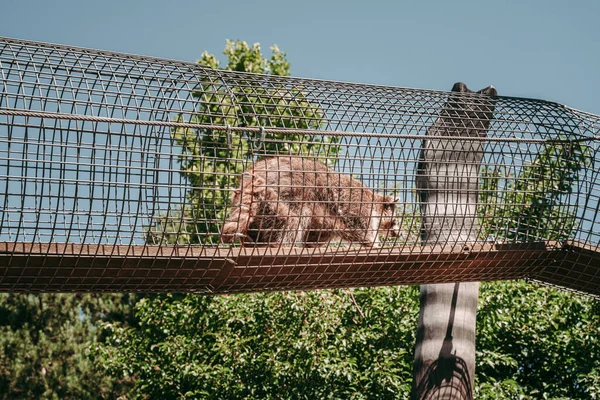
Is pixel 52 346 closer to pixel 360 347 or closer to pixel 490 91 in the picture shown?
pixel 360 347

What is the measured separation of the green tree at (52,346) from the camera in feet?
48.2

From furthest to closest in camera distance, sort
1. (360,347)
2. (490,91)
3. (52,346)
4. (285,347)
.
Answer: (52,346) → (360,347) → (285,347) → (490,91)

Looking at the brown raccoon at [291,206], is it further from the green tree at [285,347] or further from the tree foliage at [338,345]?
the green tree at [285,347]

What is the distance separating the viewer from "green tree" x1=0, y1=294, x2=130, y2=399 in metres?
14.7

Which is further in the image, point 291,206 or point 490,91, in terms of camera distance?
point 490,91

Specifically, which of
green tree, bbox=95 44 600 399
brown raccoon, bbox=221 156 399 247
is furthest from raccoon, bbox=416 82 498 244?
green tree, bbox=95 44 600 399

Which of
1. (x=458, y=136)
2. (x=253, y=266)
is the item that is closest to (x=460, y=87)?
(x=458, y=136)

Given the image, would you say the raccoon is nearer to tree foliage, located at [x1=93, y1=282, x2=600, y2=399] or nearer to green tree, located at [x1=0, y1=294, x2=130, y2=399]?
tree foliage, located at [x1=93, y1=282, x2=600, y2=399]

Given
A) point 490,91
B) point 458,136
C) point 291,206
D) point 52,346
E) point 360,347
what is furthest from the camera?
point 52,346

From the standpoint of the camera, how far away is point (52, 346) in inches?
589

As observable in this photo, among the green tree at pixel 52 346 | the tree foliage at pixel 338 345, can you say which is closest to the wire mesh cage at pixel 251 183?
the tree foliage at pixel 338 345

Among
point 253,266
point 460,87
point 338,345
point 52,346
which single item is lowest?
point 52,346

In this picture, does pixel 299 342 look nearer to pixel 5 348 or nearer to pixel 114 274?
pixel 114 274

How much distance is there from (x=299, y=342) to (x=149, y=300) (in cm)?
271
